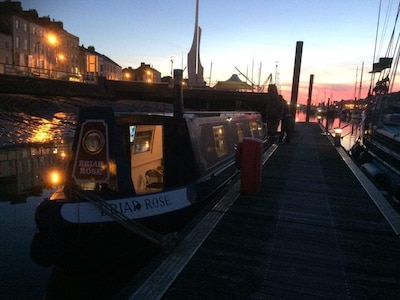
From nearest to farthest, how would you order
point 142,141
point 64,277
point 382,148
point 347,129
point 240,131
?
1. point 64,277
2. point 142,141
3. point 240,131
4. point 382,148
5. point 347,129

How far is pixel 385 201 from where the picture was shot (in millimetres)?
8875

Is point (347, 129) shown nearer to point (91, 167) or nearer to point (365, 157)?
point (365, 157)

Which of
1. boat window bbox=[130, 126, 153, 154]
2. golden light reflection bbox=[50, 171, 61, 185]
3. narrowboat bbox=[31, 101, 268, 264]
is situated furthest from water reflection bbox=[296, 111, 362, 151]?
golden light reflection bbox=[50, 171, 61, 185]

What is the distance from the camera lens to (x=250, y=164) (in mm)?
8883

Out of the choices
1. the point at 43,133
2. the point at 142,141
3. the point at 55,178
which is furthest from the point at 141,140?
the point at 43,133

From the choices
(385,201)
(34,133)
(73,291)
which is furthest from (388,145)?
(34,133)

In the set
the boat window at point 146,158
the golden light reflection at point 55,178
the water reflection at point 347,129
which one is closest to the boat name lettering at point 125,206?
the boat window at point 146,158

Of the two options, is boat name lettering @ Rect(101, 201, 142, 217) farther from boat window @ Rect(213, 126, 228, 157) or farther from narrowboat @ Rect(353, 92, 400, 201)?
narrowboat @ Rect(353, 92, 400, 201)

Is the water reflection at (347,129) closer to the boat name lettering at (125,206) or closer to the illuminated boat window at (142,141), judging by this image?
the illuminated boat window at (142,141)

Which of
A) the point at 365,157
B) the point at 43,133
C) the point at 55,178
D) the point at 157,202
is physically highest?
the point at 157,202

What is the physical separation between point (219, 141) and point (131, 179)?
15.6ft

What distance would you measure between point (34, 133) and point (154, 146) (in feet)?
67.2

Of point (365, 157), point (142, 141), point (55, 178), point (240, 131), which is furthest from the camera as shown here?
point (365, 157)

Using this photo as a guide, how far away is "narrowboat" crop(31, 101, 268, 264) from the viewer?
5973mm
